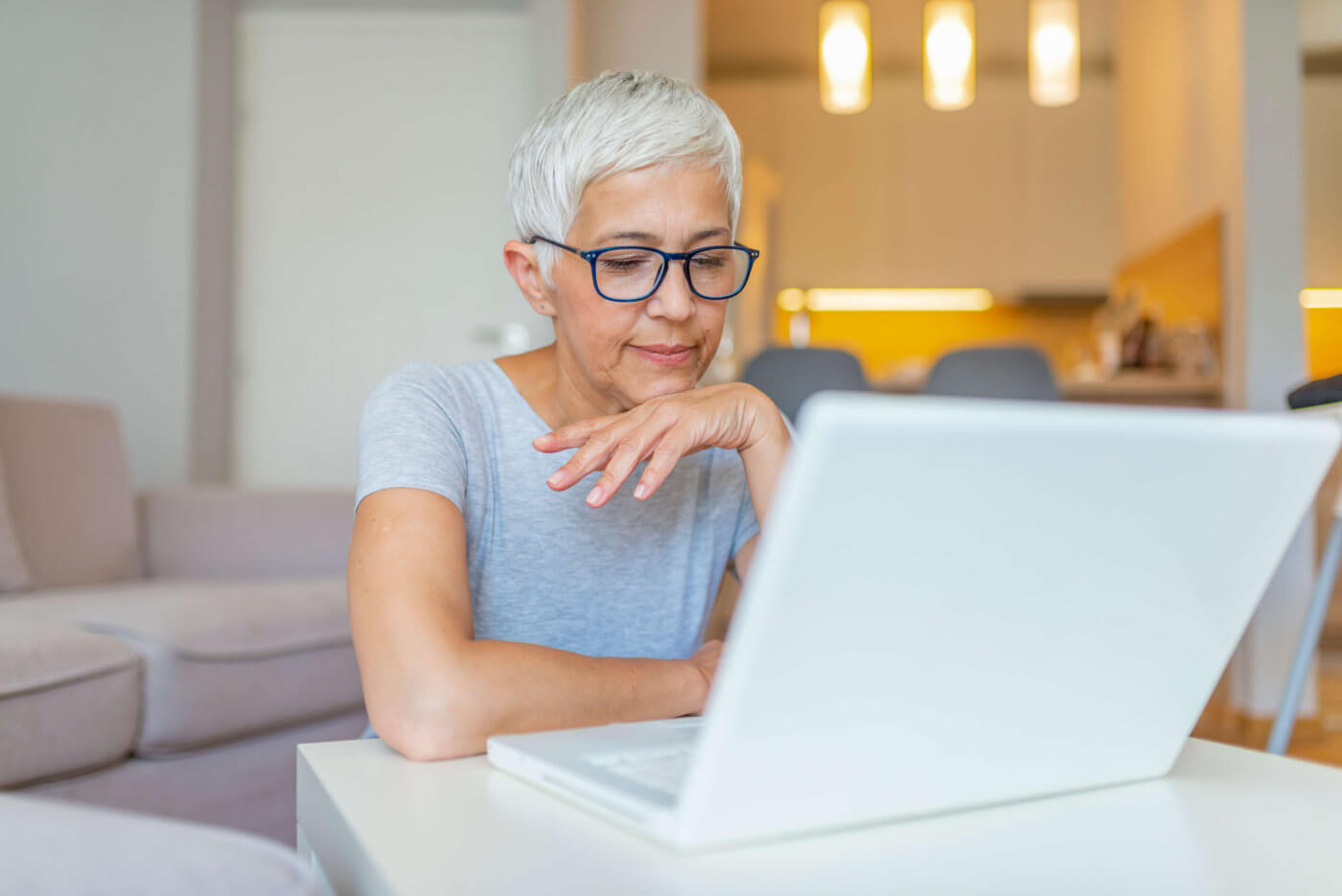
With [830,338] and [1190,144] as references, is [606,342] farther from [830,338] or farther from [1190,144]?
[830,338]

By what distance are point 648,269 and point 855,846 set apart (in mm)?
628

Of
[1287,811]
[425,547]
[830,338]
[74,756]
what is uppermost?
[830,338]

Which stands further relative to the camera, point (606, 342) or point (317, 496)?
Result: point (317, 496)

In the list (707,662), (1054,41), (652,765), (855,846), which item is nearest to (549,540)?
(707,662)

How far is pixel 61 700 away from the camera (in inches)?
61.6

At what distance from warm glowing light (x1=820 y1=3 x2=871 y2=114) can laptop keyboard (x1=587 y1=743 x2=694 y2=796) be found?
11.7 feet

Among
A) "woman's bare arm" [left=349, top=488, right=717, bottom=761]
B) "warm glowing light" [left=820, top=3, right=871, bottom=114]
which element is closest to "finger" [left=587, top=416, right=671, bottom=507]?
"woman's bare arm" [left=349, top=488, right=717, bottom=761]

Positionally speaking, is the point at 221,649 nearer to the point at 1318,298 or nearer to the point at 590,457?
the point at 590,457

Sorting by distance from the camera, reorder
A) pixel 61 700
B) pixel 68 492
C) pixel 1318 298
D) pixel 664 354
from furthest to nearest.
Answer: pixel 1318 298
pixel 68 492
pixel 61 700
pixel 664 354

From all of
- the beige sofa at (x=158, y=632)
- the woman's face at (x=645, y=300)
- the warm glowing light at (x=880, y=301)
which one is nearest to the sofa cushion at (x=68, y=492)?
the beige sofa at (x=158, y=632)

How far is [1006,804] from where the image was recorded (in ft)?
1.73

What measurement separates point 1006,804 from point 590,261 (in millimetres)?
602

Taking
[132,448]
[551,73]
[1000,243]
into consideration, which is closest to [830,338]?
[1000,243]

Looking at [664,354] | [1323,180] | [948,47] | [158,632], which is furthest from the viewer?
[948,47]
